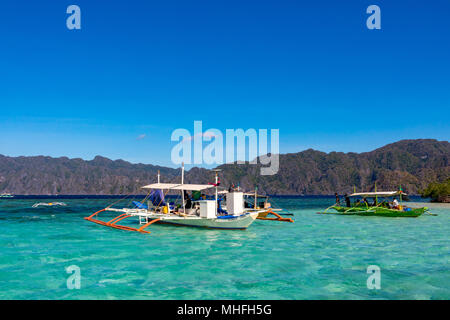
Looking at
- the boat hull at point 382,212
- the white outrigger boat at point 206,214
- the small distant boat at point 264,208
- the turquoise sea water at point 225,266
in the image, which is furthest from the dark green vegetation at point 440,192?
the white outrigger boat at point 206,214

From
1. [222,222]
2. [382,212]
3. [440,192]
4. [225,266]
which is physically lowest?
[382,212]

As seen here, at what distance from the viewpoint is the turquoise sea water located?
485 inches

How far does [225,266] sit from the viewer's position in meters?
16.5

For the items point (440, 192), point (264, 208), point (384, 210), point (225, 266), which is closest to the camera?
point (225, 266)

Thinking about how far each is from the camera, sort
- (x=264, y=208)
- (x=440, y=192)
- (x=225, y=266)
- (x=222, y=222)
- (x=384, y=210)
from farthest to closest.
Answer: (x=440, y=192) < (x=384, y=210) < (x=264, y=208) < (x=222, y=222) < (x=225, y=266)

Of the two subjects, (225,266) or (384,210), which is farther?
(384,210)

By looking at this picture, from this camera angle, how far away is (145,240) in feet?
83.7

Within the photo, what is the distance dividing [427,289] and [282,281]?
5679mm

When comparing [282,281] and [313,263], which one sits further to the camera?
[313,263]

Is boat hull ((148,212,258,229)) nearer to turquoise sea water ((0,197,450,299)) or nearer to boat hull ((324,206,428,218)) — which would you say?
turquoise sea water ((0,197,450,299))

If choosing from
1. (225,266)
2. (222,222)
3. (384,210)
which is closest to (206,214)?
(222,222)

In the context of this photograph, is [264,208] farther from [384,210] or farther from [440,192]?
[440,192]
